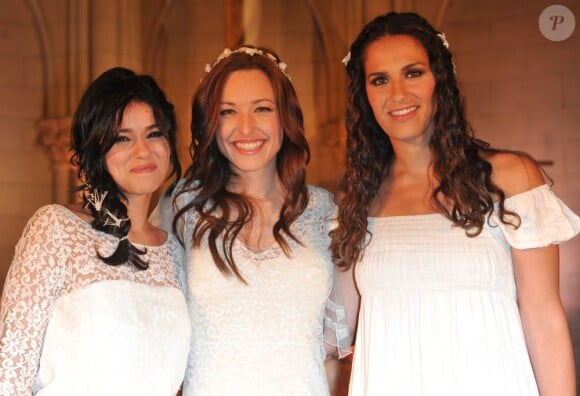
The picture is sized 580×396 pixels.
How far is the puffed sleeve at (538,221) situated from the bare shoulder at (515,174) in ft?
0.07

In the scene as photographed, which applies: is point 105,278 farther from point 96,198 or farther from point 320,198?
point 320,198

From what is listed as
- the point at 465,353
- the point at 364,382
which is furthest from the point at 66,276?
the point at 465,353

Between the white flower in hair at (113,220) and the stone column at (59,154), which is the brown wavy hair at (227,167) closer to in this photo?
the white flower in hair at (113,220)

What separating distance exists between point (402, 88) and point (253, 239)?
29.1 inches

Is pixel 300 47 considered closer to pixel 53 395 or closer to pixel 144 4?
pixel 144 4

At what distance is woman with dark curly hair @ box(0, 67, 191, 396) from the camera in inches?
93.6

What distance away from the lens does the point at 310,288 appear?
2.83 metres

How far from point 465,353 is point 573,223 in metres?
0.51

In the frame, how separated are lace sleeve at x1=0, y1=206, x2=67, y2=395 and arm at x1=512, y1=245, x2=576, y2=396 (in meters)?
1.38

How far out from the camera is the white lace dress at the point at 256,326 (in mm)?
2740

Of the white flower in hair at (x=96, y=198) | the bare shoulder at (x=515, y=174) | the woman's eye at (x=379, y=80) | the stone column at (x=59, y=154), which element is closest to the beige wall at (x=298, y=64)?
the stone column at (x=59, y=154)

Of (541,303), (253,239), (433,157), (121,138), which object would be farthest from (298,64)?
(541,303)

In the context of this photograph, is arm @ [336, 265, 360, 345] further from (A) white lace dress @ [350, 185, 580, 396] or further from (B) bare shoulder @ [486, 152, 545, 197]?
(B) bare shoulder @ [486, 152, 545, 197]

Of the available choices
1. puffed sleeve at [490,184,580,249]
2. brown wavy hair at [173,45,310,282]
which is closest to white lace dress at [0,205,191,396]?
brown wavy hair at [173,45,310,282]
